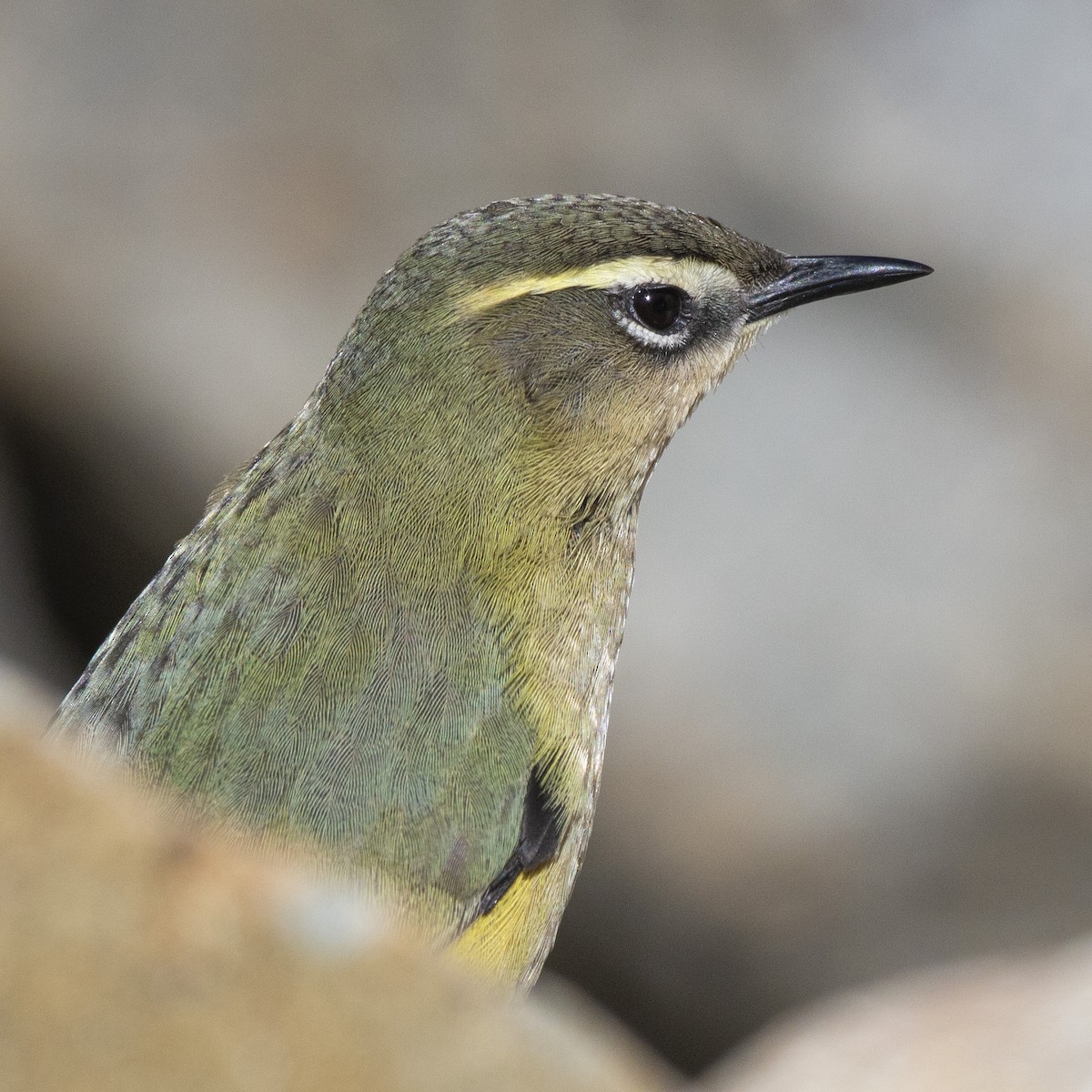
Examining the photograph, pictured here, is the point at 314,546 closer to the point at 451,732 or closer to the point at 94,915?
the point at 451,732

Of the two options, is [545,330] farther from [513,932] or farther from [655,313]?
[513,932]

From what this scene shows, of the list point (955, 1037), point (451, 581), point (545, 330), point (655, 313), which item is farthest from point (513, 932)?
point (955, 1037)

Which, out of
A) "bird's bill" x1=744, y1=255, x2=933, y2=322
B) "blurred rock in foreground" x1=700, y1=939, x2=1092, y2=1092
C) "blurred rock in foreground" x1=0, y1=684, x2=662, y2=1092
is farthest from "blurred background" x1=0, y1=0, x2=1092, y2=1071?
"blurred rock in foreground" x1=0, y1=684, x2=662, y2=1092

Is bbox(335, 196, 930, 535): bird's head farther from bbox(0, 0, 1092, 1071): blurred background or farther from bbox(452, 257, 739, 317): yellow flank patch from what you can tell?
bbox(0, 0, 1092, 1071): blurred background

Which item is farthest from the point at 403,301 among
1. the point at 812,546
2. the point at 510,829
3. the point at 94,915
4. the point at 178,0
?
the point at 178,0

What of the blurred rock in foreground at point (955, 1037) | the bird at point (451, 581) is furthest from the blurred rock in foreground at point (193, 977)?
the blurred rock in foreground at point (955, 1037)

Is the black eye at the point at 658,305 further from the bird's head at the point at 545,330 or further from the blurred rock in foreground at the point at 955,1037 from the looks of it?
the blurred rock in foreground at the point at 955,1037

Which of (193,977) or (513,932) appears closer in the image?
(193,977)
